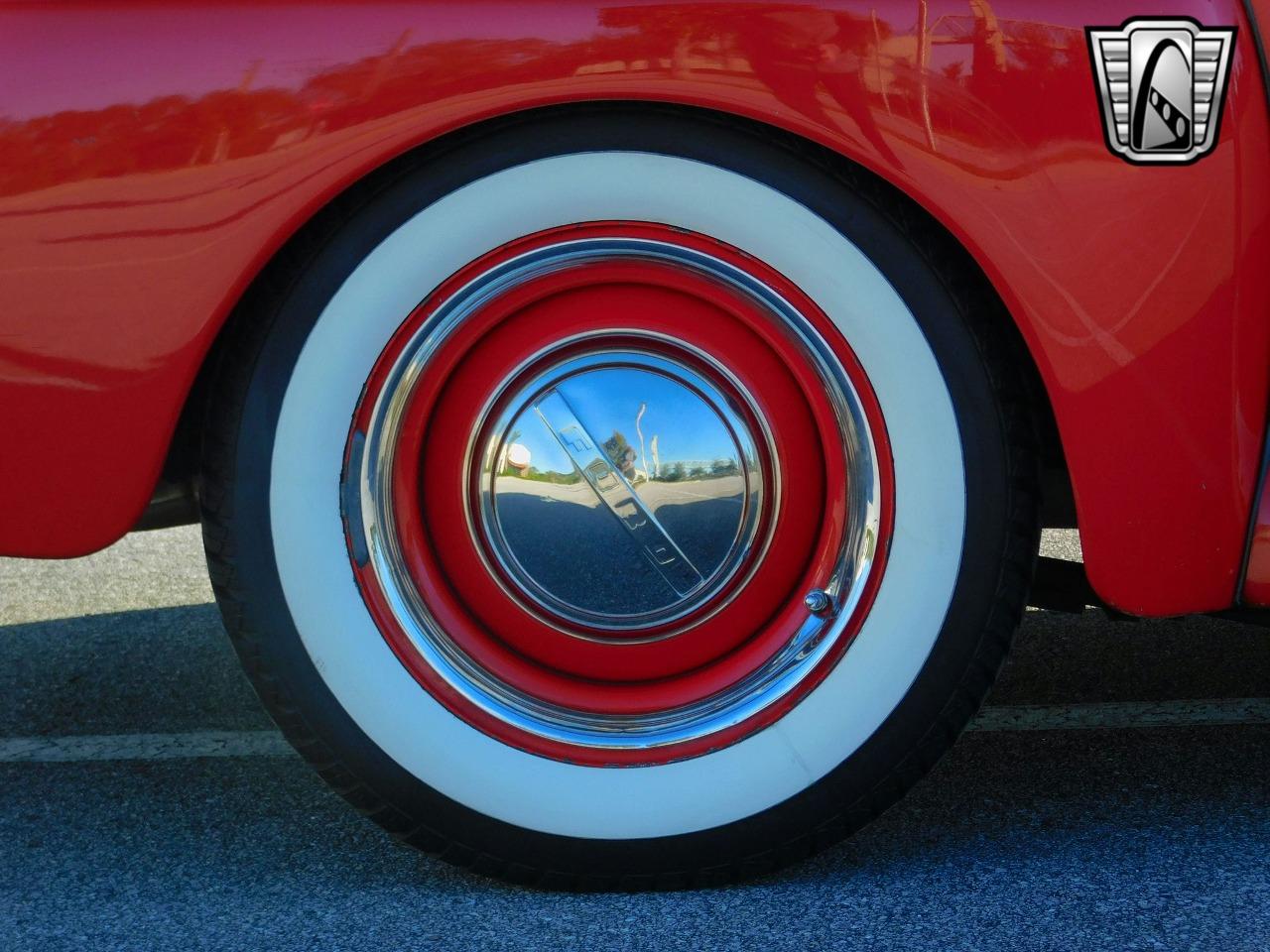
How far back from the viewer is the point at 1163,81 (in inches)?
46.4

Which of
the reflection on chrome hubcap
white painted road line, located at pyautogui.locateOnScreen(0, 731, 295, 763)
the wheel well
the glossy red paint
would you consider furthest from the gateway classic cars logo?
white painted road line, located at pyautogui.locateOnScreen(0, 731, 295, 763)


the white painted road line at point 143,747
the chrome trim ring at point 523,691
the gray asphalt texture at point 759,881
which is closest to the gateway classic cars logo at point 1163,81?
the chrome trim ring at point 523,691

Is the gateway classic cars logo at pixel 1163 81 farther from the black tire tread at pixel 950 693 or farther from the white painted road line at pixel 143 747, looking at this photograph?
the white painted road line at pixel 143 747

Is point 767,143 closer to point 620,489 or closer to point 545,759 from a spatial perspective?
point 620,489

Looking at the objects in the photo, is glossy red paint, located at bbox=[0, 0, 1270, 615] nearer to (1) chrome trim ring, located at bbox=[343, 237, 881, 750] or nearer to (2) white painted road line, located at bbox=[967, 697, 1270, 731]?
(1) chrome trim ring, located at bbox=[343, 237, 881, 750]

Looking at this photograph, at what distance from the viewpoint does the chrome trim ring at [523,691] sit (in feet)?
4.34

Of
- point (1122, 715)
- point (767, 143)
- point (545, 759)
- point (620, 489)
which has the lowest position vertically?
point (1122, 715)

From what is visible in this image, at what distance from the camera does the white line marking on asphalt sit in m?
1.75

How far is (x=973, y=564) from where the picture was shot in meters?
1.29

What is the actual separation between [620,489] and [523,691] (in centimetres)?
24

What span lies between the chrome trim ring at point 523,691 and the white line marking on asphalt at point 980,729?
1.63 feet

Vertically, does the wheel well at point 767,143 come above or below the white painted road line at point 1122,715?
above

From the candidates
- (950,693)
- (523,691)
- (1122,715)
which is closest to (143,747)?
(523,691)

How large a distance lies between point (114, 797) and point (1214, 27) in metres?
1.48
